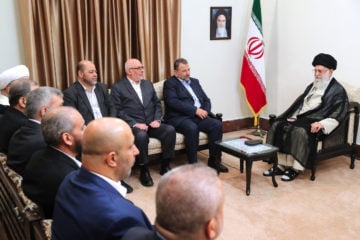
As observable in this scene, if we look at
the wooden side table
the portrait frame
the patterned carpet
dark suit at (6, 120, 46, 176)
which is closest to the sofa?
the patterned carpet

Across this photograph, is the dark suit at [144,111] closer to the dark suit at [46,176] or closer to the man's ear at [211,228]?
the dark suit at [46,176]

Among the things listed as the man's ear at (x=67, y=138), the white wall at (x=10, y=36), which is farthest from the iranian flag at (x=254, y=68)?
the man's ear at (x=67, y=138)

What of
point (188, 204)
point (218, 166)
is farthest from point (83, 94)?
point (188, 204)

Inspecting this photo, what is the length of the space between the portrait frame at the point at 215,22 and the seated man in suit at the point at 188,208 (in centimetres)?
405

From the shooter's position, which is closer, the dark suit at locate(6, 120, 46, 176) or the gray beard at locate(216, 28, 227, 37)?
the dark suit at locate(6, 120, 46, 176)

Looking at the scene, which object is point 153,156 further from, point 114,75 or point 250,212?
point 250,212

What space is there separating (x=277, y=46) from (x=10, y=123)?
12.2 ft

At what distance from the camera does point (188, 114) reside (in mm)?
4031

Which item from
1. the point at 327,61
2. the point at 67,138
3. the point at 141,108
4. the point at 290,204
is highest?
the point at 327,61

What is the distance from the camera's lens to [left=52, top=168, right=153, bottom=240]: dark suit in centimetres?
122

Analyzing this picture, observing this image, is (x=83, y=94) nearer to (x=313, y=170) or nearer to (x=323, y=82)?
(x=313, y=170)

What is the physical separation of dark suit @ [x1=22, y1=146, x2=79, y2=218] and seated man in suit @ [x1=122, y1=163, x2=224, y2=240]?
2.73ft

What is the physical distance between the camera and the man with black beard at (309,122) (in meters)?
3.62

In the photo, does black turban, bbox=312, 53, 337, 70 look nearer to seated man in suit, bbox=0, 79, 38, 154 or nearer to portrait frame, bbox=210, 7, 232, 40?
portrait frame, bbox=210, 7, 232, 40
